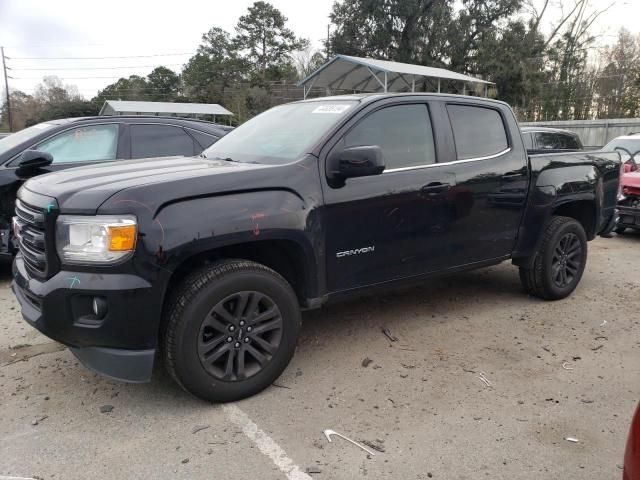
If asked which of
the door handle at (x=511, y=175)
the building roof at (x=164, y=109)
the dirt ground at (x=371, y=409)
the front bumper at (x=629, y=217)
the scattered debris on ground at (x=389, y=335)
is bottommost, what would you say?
the dirt ground at (x=371, y=409)

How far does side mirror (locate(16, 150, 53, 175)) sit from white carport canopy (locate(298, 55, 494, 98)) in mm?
16955

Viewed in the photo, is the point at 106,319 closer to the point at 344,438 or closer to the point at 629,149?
the point at 344,438

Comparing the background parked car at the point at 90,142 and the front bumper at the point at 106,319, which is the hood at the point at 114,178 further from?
the background parked car at the point at 90,142

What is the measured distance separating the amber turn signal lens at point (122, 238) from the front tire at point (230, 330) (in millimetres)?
403

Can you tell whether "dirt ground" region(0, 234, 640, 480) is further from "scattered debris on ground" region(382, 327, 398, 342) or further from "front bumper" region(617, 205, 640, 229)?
"front bumper" region(617, 205, 640, 229)

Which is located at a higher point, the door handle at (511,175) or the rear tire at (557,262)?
the door handle at (511,175)

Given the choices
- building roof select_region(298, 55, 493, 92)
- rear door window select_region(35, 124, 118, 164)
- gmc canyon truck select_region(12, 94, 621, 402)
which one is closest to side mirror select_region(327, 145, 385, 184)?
gmc canyon truck select_region(12, 94, 621, 402)

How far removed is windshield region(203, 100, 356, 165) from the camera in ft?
11.8

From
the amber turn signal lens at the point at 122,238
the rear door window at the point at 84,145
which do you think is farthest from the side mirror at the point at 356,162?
the rear door window at the point at 84,145

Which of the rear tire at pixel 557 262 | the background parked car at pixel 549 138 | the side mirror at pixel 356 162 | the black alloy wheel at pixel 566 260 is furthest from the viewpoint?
the background parked car at pixel 549 138

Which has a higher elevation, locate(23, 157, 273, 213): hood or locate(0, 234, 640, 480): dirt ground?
locate(23, 157, 273, 213): hood

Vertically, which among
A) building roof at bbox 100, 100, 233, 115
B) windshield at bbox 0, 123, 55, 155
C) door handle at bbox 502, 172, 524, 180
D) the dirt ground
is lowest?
the dirt ground

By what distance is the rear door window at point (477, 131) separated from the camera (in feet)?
14.0

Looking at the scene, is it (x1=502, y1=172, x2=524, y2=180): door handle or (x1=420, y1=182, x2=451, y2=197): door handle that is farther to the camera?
(x1=502, y1=172, x2=524, y2=180): door handle
